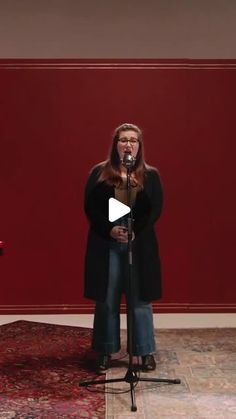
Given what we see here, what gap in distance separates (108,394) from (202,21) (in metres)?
2.84

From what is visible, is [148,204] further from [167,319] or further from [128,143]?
[167,319]

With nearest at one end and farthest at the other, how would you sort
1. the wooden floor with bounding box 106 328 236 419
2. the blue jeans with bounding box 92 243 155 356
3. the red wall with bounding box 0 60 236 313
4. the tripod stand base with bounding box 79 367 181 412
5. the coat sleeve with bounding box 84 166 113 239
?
the wooden floor with bounding box 106 328 236 419, the tripod stand base with bounding box 79 367 181 412, the coat sleeve with bounding box 84 166 113 239, the blue jeans with bounding box 92 243 155 356, the red wall with bounding box 0 60 236 313

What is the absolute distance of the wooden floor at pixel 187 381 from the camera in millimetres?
2844

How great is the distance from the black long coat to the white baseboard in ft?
3.95

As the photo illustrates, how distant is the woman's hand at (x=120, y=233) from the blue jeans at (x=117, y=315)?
0.56 feet

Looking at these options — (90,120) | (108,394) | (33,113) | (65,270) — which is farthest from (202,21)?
(108,394)

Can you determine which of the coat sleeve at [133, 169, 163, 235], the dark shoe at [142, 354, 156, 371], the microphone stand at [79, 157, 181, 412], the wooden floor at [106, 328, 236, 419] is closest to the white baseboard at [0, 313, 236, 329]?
the wooden floor at [106, 328, 236, 419]

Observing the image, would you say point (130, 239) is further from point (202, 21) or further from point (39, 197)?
point (202, 21)

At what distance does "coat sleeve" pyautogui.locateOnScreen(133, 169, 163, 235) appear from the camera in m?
3.20

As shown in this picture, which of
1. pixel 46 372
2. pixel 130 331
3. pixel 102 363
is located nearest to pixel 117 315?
pixel 102 363

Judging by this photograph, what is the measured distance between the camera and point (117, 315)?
11.1ft

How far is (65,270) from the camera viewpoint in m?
4.50

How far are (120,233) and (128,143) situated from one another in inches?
20.0

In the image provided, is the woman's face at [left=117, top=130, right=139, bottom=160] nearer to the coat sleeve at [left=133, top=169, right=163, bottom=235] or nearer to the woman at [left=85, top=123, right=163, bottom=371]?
the woman at [left=85, top=123, right=163, bottom=371]
